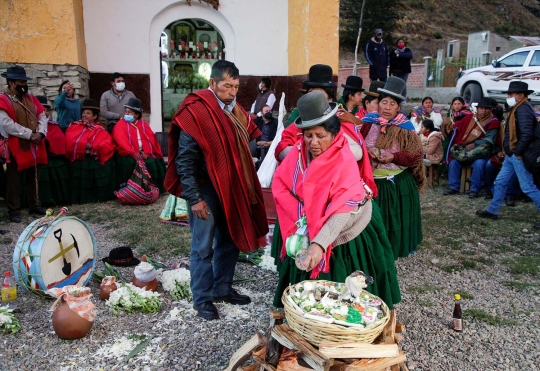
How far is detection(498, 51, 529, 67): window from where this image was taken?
1366cm

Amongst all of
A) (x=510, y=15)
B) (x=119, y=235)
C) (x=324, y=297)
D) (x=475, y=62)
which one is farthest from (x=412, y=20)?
(x=324, y=297)

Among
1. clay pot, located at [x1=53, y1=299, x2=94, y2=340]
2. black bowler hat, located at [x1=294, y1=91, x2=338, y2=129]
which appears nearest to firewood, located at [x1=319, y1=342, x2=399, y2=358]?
black bowler hat, located at [x1=294, y1=91, x2=338, y2=129]

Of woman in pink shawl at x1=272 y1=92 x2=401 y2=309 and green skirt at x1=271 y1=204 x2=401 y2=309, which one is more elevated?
woman in pink shawl at x1=272 y1=92 x2=401 y2=309

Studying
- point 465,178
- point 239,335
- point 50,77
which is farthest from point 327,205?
point 50,77

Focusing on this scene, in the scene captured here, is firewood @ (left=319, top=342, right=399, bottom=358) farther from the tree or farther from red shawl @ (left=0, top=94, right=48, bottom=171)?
the tree

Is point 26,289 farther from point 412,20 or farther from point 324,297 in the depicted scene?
point 412,20

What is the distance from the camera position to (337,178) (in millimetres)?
2631

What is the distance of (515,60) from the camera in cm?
1395

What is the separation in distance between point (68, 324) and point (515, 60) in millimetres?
14559

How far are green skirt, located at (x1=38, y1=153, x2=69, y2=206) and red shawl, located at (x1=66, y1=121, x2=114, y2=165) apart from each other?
204 mm

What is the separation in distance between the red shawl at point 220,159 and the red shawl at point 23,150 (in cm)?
388

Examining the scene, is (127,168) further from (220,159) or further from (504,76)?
(504,76)

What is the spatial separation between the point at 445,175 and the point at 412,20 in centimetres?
3465

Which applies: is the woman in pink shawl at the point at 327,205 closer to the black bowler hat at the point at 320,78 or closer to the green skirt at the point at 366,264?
the green skirt at the point at 366,264
